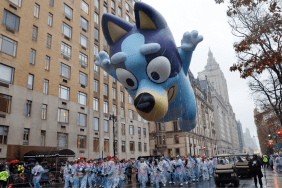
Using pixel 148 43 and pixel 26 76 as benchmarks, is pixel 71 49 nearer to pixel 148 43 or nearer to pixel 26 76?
pixel 26 76

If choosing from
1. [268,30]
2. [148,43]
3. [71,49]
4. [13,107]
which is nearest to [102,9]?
[71,49]

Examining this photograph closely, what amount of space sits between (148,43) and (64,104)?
84.0 ft

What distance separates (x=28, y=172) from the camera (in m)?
18.3

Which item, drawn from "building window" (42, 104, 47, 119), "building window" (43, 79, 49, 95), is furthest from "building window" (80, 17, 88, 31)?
"building window" (42, 104, 47, 119)

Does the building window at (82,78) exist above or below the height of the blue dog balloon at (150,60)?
above

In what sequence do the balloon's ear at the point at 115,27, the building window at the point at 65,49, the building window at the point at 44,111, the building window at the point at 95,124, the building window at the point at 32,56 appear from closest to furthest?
the balloon's ear at the point at 115,27
the building window at the point at 32,56
the building window at the point at 44,111
the building window at the point at 65,49
the building window at the point at 95,124

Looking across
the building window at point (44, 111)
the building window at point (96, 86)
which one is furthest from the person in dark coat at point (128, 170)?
the building window at point (96, 86)

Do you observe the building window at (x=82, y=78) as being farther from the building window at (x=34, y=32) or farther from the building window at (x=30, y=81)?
the building window at (x=34, y=32)

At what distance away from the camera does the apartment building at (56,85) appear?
22.8 m

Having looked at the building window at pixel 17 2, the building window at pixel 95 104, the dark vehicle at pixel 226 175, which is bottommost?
the dark vehicle at pixel 226 175

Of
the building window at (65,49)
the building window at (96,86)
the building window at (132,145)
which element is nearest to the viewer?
the building window at (65,49)

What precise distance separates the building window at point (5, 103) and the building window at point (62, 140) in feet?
22.6

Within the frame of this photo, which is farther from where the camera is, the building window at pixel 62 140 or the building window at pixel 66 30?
the building window at pixel 66 30

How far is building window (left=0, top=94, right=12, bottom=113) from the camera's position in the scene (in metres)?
21.6
